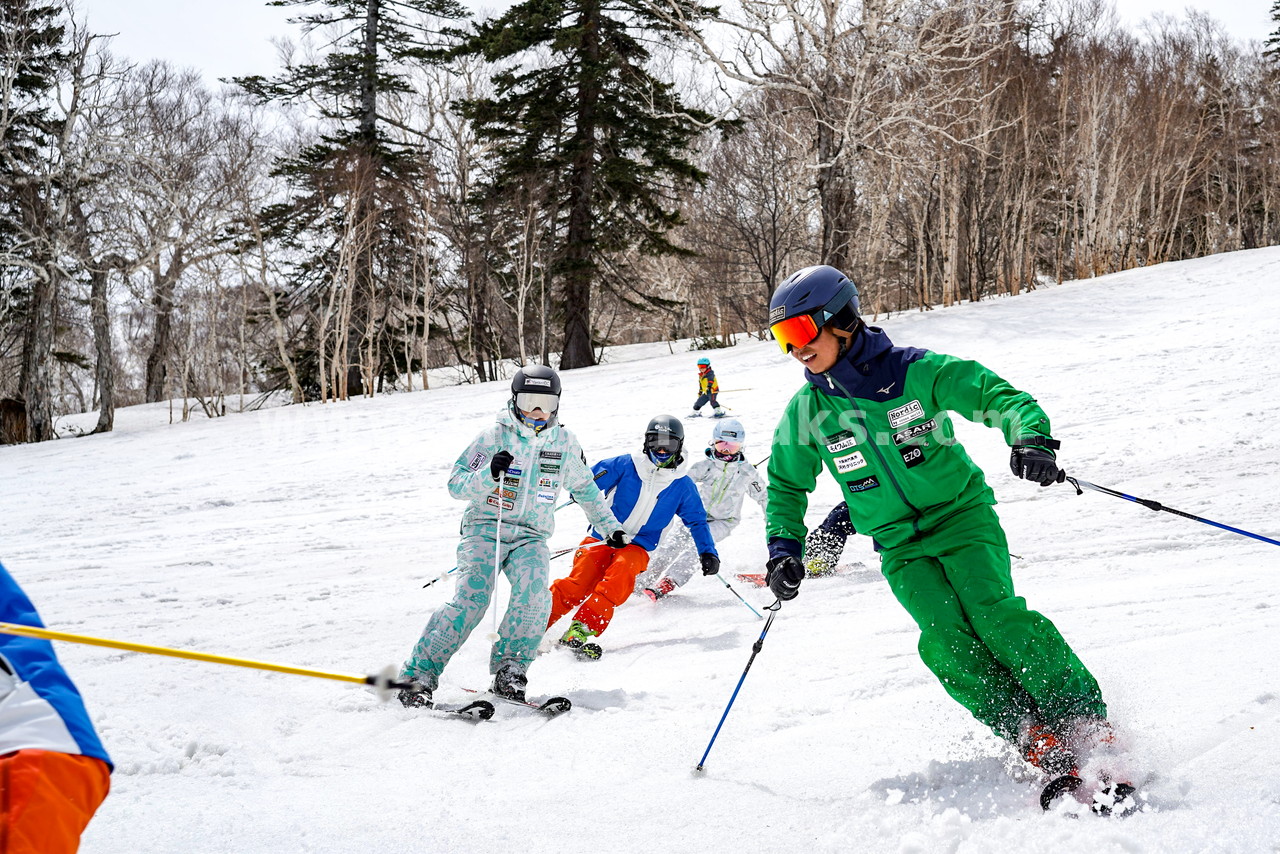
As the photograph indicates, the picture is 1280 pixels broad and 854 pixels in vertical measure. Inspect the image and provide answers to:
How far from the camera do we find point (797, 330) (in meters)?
3.12

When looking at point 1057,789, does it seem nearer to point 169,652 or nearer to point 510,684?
point 169,652

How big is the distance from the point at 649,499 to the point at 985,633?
3757mm

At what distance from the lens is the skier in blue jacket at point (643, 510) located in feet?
18.9

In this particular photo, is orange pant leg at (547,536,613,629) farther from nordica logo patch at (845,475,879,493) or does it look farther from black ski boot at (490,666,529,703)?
nordica logo patch at (845,475,879,493)

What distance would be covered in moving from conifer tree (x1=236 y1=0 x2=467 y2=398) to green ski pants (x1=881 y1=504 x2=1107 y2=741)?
70.8 ft

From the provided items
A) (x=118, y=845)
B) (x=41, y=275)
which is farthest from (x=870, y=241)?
(x=118, y=845)

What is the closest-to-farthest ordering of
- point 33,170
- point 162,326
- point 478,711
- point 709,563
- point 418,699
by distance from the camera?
1. point 478,711
2. point 418,699
3. point 709,563
4. point 33,170
5. point 162,326

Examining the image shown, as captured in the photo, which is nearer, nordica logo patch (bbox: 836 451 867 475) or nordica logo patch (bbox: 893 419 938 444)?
nordica logo patch (bbox: 893 419 938 444)

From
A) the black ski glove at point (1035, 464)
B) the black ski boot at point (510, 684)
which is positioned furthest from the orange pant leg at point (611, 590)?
the black ski glove at point (1035, 464)

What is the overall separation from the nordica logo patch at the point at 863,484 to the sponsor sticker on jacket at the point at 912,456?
128 millimetres

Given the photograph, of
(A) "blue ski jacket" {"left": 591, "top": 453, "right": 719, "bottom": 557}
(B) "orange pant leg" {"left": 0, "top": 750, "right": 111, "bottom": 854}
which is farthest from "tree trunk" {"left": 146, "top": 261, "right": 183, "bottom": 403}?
(B) "orange pant leg" {"left": 0, "top": 750, "right": 111, "bottom": 854}

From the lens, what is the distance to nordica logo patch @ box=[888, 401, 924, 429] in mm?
2969

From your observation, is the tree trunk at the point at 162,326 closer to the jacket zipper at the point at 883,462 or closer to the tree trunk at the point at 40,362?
Answer: the tree trunk at the point at 40,362

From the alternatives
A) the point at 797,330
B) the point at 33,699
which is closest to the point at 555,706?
the point at 797,330
